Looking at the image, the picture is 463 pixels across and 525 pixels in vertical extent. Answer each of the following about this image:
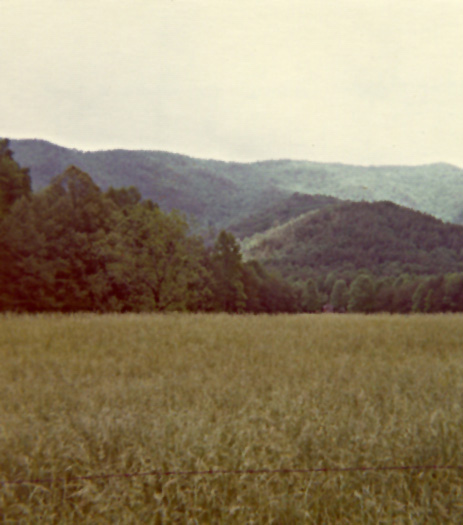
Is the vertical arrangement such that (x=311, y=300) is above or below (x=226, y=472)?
below

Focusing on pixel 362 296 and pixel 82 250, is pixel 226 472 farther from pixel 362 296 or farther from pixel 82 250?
pixel 362 296

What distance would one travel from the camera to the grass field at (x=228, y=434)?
290cm

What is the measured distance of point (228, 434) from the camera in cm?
369

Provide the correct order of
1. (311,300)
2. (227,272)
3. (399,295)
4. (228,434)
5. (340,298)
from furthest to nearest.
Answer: (340,298)
(311,300)
(399,295)
(227,272)
(228,434)

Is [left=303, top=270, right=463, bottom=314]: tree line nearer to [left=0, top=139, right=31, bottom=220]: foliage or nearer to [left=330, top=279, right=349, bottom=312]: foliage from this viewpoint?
[left=330, top=279, right=349, bottom=312]: foliage

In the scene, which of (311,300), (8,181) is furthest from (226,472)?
(311,300)

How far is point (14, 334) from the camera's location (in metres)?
8.69

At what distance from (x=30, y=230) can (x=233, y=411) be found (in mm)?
29554

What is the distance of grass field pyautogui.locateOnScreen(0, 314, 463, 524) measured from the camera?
2904 mm

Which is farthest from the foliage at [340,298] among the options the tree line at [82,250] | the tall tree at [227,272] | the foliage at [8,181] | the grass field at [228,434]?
the grass field at [228,434]

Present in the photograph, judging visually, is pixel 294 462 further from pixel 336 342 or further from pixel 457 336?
pixel 457 336

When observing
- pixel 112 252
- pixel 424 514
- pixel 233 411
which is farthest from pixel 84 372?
pixel 112 252

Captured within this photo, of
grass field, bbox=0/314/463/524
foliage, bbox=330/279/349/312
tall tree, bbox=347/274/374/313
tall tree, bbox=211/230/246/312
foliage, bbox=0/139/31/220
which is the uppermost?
foliage, bbox=0/139/31/220

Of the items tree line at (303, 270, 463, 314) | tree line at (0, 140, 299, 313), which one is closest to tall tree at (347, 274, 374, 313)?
tree line at (303, 270, 463, 314)
